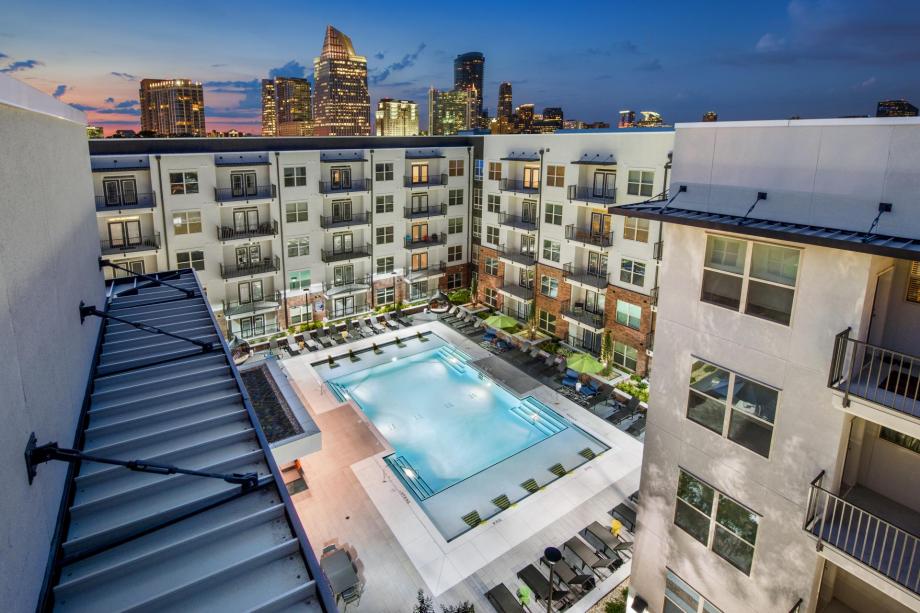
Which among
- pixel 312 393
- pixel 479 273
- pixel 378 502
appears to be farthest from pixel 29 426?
pixel 479 273

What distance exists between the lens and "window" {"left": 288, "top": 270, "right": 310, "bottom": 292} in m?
30.1

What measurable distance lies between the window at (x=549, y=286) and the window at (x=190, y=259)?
18.5m

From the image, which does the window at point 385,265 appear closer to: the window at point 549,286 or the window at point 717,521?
the window at point 549,286

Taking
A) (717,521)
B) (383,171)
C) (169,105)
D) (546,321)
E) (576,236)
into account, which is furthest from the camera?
(169,105)

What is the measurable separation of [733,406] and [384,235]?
26.3m

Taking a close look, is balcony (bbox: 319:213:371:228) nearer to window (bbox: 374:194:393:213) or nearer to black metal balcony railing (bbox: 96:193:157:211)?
window (bbox: 374:194:393:213)

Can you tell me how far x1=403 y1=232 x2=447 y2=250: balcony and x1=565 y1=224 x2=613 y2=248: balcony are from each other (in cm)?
990

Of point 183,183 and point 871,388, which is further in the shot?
point 183,183

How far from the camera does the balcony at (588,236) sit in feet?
85.2

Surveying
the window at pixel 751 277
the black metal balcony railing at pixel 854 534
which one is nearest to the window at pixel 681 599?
the black metal balcony railing at pixel 854 534

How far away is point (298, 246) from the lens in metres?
29.9

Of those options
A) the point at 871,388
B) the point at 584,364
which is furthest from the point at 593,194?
the point at 871,388

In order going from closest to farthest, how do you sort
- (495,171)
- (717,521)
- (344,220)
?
(717,521) < (344,220) < (495,171)

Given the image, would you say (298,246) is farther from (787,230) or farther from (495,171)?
(787,230)
